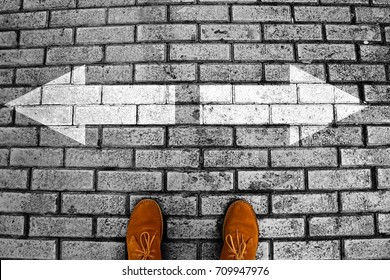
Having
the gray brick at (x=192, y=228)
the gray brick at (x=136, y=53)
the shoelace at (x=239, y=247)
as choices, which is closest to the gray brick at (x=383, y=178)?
the shoelace at (x=239, y=247)

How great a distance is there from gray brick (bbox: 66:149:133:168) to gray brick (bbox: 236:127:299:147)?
2.20 feet

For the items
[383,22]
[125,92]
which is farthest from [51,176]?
[383,22]

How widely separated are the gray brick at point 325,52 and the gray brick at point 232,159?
0.67m

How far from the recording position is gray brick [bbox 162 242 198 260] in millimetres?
1899

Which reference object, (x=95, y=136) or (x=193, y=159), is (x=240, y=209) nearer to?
(x=193, y=159)

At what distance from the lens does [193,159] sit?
1.93 metres

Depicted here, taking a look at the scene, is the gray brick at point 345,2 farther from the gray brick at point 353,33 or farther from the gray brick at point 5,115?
the gray brick at point 5,115

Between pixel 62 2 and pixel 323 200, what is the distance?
2002mm

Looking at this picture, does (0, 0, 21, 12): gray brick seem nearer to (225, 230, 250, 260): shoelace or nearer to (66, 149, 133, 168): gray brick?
(66, 149, 133, 168): gray brick

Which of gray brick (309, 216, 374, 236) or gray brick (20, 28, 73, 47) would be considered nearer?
gray brick (309, 216, 374, 236)

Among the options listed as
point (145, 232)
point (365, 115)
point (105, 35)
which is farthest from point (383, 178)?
point (105, 35)

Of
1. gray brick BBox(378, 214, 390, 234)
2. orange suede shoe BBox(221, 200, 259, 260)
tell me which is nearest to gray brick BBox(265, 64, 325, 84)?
orange suede shoe BBox(221, 200, 259, 260)

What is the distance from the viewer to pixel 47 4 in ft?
6.80

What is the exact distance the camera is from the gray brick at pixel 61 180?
195cm
